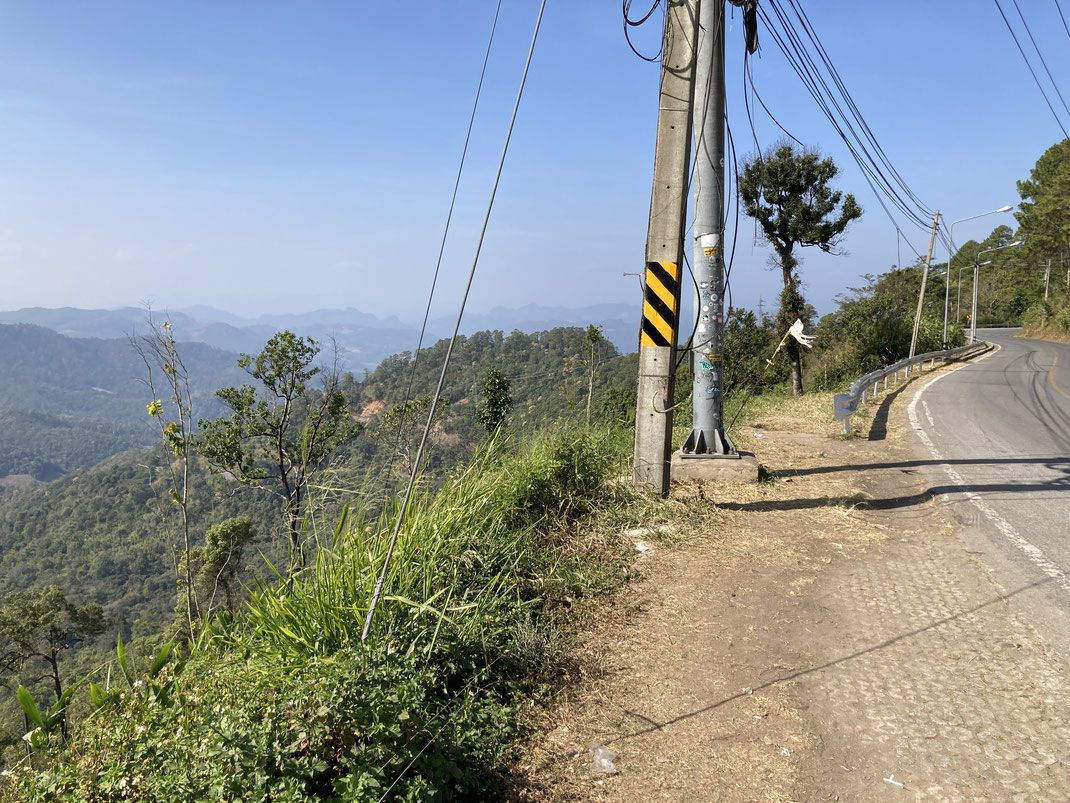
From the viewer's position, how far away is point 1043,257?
51.0 meters

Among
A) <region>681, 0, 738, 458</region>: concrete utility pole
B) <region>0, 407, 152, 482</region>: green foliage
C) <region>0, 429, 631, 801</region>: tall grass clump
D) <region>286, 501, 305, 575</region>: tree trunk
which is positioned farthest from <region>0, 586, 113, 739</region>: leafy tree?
<region>0, 407, 152, 482</region>: green foliage

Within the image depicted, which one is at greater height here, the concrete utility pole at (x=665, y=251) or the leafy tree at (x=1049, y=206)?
the leafy tree at (x=1049, y=206)

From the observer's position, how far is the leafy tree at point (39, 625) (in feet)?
88.5

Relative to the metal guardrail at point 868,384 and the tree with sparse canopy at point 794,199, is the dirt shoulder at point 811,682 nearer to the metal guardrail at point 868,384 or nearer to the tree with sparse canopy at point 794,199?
the metal guardrail at point 868,384

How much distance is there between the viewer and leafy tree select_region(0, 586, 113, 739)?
26984 millimetres

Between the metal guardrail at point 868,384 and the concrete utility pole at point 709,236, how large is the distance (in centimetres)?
387

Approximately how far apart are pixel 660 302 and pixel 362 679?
4210 mm

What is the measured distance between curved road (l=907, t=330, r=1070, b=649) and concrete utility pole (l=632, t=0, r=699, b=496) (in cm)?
258

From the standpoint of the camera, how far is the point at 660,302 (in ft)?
19.0

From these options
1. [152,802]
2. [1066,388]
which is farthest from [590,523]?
[1066,388]

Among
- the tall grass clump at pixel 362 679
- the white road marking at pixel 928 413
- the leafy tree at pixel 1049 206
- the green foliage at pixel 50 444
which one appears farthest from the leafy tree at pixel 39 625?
the green foliage at pixel 50 444

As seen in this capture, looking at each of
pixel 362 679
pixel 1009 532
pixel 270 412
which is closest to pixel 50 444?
pixel 270 412

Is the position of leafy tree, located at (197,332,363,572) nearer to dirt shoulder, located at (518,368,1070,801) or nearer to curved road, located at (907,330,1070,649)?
curved road, located at (907,330,1070,649)

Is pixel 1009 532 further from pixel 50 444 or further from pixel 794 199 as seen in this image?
pixel 50 444
